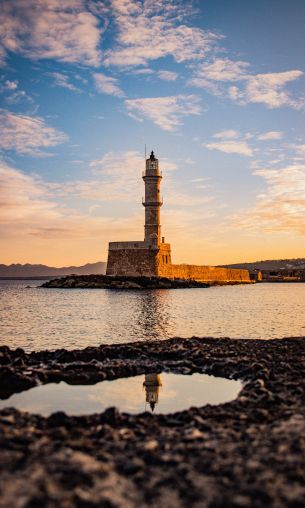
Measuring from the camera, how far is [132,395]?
31.4 feet

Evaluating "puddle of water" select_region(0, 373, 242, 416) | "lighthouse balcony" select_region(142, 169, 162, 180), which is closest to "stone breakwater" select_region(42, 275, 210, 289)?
"lighthouse balcony" select_region(142, 169, 162, 180)

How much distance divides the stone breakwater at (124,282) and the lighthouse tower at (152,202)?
587 centimetres

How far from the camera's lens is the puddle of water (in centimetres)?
877

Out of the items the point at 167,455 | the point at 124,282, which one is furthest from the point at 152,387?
the point at 124,282

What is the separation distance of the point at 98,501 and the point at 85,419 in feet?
9.17

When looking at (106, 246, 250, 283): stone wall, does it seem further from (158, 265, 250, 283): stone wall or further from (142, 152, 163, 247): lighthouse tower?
(142, 152, 163, 247): lighthouse tower

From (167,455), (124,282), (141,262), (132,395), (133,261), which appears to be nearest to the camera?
(167,455)

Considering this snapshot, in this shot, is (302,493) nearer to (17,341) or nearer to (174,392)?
(174,392)

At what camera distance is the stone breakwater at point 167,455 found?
172 inches

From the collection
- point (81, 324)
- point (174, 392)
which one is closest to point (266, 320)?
point (81, 324)

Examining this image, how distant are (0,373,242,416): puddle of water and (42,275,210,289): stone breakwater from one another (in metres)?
54.1

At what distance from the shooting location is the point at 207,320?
1100 inches

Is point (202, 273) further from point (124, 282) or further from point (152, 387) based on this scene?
point (152, 387)

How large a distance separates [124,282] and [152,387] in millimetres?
56095
